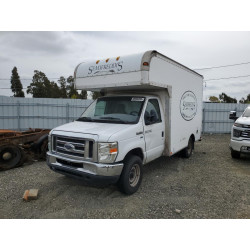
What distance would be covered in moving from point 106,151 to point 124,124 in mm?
911

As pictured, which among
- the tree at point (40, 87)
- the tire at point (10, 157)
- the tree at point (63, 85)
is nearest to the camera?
the tire at point (10, 157)

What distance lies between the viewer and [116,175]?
4.00m

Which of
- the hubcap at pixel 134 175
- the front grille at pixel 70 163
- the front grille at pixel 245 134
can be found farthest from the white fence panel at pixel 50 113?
the hubcap at pixel 134 175

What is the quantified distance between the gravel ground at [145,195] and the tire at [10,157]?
0.22 meters

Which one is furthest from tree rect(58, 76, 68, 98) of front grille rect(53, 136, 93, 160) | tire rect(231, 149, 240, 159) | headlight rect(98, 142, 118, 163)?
headlight rect(98, 142, 118, 163)

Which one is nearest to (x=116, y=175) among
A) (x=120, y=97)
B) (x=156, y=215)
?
(x=156, y=215)

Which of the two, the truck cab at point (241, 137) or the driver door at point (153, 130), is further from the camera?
the truck cab at point (241, 137)

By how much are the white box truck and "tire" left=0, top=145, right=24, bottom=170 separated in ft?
7.61

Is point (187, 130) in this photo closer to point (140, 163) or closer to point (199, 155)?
point (199, 155)

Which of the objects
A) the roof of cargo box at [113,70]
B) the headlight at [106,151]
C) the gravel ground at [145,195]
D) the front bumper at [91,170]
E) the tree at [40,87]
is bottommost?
the gravel ground at [145,195]

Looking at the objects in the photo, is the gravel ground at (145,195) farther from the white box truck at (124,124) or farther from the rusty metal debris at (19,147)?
the white box truck at (124,124)

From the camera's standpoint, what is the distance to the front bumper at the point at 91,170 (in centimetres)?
384

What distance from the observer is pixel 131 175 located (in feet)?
15.0

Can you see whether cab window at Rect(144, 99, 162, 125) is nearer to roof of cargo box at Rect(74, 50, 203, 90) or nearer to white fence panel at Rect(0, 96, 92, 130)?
roof of cargo box at Rect(74, 50, 203, 90)
